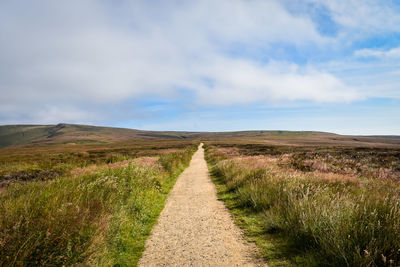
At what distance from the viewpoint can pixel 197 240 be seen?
5.45 meters

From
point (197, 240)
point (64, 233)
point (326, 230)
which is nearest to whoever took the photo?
point (64, 233)

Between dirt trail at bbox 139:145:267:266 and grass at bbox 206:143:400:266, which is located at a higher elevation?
grass at bbox 206:143:400:266

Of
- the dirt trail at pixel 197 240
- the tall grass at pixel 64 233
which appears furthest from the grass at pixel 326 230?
the tall grass at pixel 64 233

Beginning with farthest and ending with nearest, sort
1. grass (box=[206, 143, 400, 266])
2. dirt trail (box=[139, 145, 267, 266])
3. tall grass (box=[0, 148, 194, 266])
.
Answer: dirt trail (box=[139, 145, 267, 266]) < grass (box=[206, 143, 400, 266]) < tall grass (box=[0, 148, 194, 266])

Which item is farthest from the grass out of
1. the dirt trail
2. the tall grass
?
the tall grass

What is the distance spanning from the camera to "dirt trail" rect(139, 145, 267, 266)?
14.8ft

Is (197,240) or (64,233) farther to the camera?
(197,240)

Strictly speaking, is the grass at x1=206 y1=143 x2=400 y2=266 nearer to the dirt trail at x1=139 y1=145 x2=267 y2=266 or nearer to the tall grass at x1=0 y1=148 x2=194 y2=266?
the dirt trail at x1=139 y1=145 x2=267 y2=266

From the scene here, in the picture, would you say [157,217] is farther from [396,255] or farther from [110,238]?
[396,255]

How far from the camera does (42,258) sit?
3.27 meters

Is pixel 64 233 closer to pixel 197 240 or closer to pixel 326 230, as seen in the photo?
pixel 197 240

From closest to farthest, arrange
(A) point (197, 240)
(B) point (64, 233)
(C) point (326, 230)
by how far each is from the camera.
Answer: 1. (B) point (64, 233)
2. (C) point (326, 230)
3. (A) point (197, 240)

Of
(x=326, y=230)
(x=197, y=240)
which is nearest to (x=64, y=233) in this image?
(x=197, y=240)

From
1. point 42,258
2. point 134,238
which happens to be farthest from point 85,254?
point 134,238
